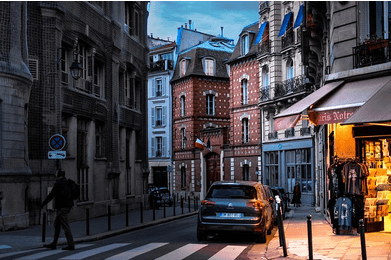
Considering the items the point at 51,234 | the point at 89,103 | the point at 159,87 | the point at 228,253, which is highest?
the point at 159,87

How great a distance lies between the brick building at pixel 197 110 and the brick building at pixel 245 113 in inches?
147

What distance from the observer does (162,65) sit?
206 ft

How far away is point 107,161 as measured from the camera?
2809 centimetres

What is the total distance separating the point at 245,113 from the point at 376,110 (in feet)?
A: 120

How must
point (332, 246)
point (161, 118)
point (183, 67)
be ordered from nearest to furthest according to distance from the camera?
1. point (332, 246)
2. point (183, 67)
3. point (161, 118)

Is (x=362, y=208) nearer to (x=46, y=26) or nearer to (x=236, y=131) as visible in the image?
(x=46, y=26)

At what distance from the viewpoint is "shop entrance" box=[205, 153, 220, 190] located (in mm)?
53222

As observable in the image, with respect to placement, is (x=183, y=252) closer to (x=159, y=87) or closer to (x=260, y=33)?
(x=260, y=33)

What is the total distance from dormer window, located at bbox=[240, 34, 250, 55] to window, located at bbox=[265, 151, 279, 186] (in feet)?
31.1

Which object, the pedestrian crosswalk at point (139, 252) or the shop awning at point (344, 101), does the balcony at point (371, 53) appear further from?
the pedestrian crosswalk at point (139, 252)

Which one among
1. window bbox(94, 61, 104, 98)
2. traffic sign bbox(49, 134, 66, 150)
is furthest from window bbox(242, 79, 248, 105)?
traffic sign bbox(49, 134, 66, 150)

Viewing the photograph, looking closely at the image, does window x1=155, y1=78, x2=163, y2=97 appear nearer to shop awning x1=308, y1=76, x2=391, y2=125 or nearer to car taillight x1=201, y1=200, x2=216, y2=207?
shop awning x1=308, y1=76, x2=391, y2=125

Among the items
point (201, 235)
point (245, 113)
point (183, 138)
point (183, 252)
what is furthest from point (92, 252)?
point (183, 138)

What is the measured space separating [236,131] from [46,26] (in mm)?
30473
